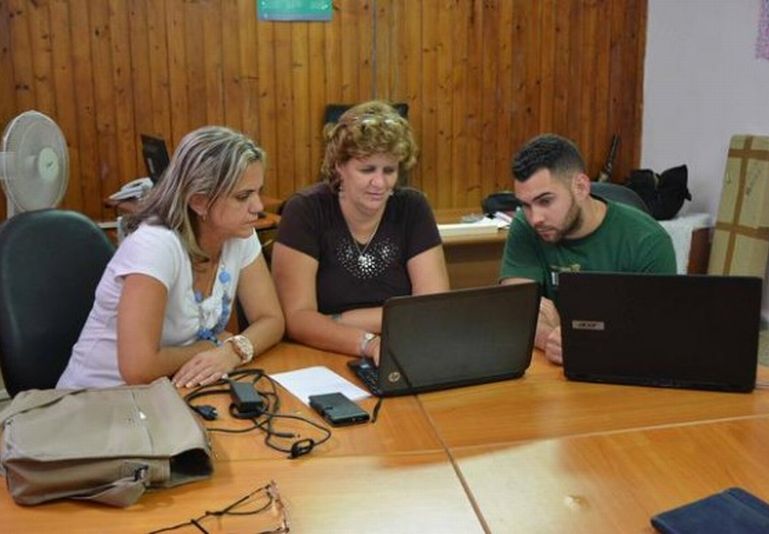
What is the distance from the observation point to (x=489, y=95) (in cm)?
514

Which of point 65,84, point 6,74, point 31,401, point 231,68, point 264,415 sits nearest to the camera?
point 31,401

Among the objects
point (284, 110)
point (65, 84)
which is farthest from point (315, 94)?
point (65, 84)

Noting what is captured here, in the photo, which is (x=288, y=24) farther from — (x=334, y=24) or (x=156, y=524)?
(x=156, y=524)

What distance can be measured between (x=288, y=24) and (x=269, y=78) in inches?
12.7

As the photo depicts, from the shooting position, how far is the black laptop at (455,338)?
5.58 feet

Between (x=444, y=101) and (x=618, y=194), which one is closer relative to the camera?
(x=618, y=194)

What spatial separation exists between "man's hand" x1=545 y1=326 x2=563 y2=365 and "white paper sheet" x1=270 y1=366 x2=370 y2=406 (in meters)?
0.49

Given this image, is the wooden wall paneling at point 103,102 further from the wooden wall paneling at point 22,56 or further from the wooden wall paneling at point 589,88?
the wooden wall paneling at point 589,88

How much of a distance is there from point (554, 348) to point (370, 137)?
78cm

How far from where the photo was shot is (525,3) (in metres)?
5.09

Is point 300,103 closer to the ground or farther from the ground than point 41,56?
closer to the ground

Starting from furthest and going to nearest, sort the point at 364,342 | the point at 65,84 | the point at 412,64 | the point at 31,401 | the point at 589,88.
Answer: the point at 589,88, the point at 412,64, the point at 65,84, the point at 364,342, the point at 31,401

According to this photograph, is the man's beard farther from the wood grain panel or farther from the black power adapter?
the wood grain panel

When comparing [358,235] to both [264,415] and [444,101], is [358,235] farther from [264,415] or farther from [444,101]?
[444,101]
